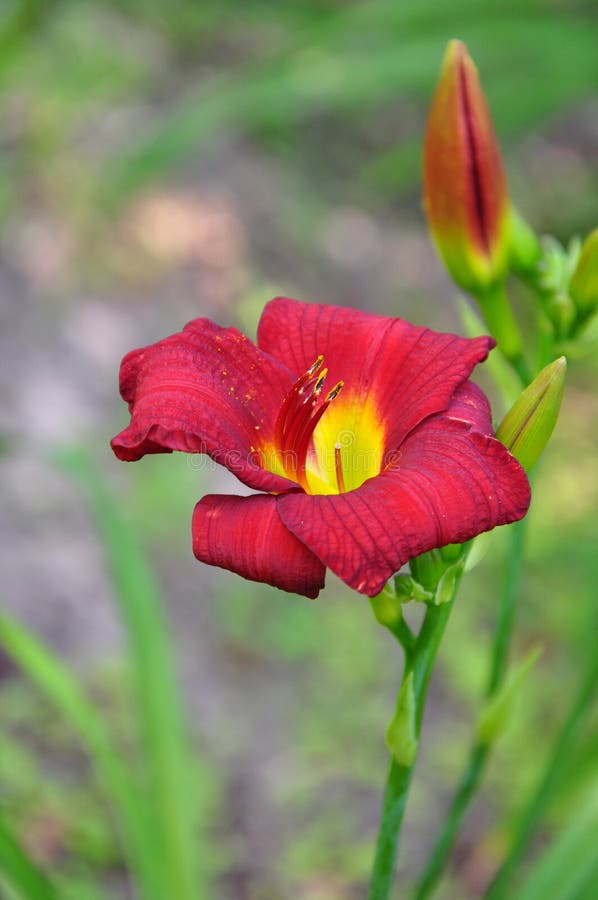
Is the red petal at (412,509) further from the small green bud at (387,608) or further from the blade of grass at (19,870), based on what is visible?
the blade of grass at (19,870)

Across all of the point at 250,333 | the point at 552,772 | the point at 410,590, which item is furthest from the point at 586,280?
the point at 250,333

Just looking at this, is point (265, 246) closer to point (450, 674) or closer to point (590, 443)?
point (590, 443)

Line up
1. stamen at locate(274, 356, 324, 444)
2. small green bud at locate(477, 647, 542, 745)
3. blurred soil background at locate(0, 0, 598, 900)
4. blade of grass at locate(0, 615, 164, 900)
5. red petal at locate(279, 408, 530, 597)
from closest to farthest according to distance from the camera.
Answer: red petal at locate(279, 408, 530, 597), stamen at locate(274, 356, 324, 444), small green bud at locate(477, 647, 542, 745), blade of grass at locate(0, 615, 164, 900), blurred soil background at locate(0, 0, 598, 900)

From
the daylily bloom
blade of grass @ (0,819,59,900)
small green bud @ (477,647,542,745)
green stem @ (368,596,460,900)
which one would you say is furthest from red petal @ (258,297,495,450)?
blade of grass @ (0,819,59,900)

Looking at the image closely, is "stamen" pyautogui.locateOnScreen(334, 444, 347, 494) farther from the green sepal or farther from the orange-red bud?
the orange-red bud

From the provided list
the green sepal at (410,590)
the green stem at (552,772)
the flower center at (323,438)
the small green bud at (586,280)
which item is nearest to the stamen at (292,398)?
the flower center at (323,438)

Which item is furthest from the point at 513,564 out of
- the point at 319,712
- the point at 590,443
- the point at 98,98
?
the point at 98,98
